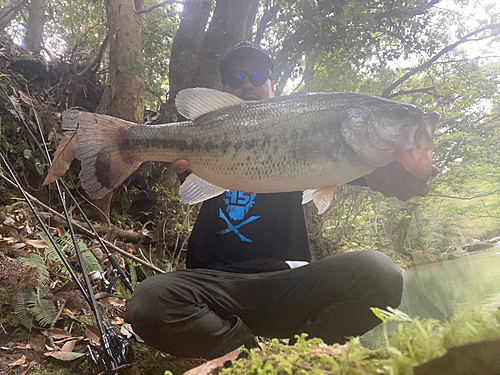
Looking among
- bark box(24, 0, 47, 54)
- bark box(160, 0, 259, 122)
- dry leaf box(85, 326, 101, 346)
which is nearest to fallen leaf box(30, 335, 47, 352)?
dry leaf box(85, 326, 101, 346)

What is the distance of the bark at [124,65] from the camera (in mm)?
2033

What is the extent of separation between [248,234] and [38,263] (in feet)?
3.36

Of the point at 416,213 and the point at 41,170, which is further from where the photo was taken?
the point at 416,213

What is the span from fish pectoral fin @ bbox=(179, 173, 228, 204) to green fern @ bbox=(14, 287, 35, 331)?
860mm

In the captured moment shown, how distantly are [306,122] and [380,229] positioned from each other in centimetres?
295

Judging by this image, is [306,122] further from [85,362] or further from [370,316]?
[85,362]

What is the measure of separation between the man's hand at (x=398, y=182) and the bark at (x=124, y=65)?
5.35 ft

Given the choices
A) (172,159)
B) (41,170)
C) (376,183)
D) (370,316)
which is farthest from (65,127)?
(41,170)

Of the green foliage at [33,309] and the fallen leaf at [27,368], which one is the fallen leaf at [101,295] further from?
the fallen leaf at [27,368]

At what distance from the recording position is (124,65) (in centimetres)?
209

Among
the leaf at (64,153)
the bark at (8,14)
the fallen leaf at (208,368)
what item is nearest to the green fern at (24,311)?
the leaf at (64,153)

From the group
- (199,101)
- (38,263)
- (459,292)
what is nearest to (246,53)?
(199,101)

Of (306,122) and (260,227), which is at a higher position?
(306,122)

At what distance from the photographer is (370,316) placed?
110cm
